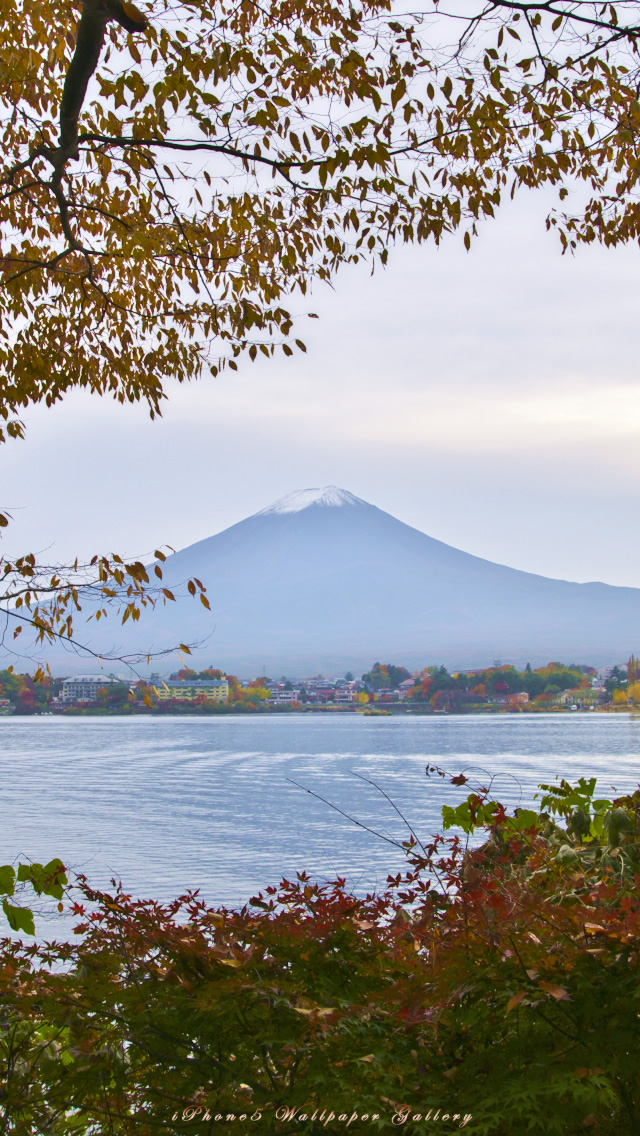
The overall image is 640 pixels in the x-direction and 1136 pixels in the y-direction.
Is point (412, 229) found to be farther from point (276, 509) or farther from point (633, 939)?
point (276, 509)

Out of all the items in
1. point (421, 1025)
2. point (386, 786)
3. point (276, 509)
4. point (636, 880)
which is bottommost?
point (386, 786)

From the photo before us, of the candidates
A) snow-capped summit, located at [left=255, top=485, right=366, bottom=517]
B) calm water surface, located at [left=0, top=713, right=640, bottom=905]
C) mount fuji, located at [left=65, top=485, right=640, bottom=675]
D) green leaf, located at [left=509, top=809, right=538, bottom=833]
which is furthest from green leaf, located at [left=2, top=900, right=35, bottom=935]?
snow-capped summit, located at [left=255, top=485, right=366, bottom=517]

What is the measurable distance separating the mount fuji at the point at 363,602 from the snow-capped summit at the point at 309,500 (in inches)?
10.1

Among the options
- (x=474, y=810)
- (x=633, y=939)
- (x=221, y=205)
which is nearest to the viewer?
(x=633, y=939)

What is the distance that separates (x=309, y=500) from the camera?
6378 inches

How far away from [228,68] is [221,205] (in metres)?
0.84

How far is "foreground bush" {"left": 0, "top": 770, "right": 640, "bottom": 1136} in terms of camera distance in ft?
4.76

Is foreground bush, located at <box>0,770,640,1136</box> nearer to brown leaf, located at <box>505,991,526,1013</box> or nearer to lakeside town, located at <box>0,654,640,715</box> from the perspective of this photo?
brown leaf, located at <box>505,991,526,1013</box>

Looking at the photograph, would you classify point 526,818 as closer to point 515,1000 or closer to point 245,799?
point 515,1000

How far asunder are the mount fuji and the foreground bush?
99.2 meters

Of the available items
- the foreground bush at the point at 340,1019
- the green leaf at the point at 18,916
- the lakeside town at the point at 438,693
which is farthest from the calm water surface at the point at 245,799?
the lakeside town at the point at 438,693

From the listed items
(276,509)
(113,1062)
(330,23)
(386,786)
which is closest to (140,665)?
(113,1062)

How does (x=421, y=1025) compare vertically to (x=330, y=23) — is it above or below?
below

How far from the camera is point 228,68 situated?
411cm
